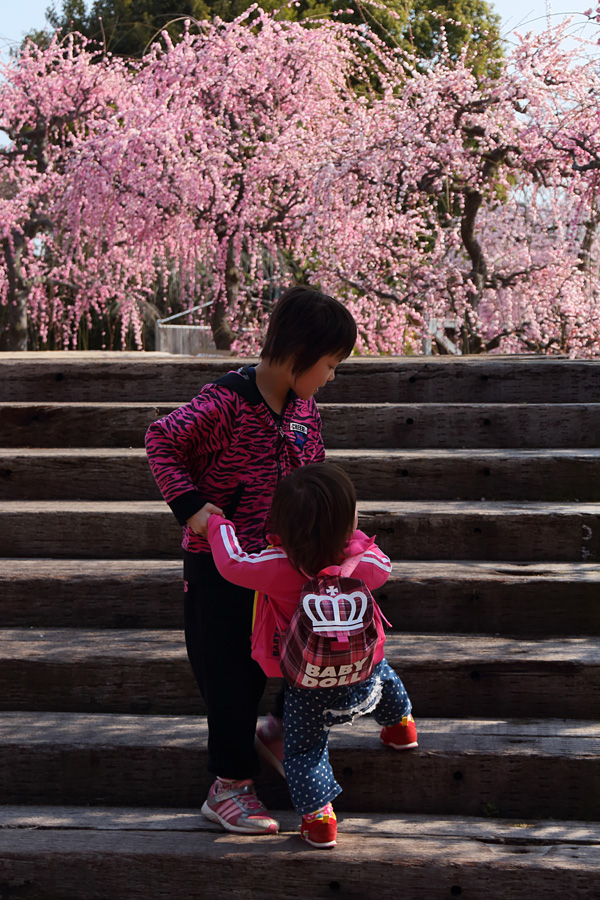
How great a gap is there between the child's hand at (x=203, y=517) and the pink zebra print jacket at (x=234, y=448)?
0.06 meters

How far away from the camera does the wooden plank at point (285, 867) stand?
179 centimetres

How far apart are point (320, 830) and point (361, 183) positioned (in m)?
6.75

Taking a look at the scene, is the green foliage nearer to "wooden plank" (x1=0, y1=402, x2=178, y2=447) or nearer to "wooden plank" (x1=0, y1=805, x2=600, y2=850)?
"wooden plank" (x1=0, y1=402, x2=178, y2=447)

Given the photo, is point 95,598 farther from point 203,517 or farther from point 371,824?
point 371,824

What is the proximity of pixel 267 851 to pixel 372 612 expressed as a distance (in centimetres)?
58

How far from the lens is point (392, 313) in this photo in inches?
362

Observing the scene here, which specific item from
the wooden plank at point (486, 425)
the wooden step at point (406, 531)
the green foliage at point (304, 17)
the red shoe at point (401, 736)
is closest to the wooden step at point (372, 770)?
the red shoe at point (401, 736)

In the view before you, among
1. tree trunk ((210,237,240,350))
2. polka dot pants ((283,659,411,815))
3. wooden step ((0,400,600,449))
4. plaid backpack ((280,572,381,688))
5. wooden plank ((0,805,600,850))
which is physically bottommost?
wooden plank ((0,805,600,850))

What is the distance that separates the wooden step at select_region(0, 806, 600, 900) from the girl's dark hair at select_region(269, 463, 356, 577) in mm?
654

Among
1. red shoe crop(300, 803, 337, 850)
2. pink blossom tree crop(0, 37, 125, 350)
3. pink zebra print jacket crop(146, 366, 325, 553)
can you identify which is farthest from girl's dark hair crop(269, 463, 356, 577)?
pink blossom tree crop(0, 37, 125, 350)

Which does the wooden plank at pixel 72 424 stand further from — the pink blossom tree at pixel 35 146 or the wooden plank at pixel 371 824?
the pink blossom tree at pixel 35 146

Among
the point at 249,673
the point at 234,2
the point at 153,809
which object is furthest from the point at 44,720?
the point at 234,2

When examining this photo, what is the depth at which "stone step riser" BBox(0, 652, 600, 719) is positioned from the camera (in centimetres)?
231

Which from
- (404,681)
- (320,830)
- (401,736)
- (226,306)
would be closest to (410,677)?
(404,681)
